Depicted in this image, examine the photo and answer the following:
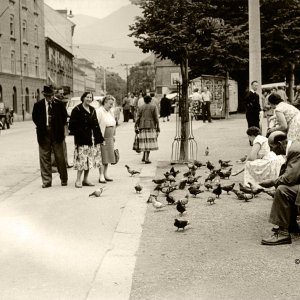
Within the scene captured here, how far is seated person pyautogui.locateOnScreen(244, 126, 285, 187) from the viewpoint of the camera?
10.4 m

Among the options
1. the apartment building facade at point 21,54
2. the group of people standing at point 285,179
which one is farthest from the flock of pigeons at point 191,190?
the apartment building facade at point 21,54

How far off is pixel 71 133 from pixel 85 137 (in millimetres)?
272

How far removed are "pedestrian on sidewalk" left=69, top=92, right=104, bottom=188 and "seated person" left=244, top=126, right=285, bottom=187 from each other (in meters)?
2.82

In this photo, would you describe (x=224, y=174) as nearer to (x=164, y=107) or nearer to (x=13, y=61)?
(x=164, y=107)

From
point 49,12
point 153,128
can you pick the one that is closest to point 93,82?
point 49,12

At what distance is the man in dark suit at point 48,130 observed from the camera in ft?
38.8

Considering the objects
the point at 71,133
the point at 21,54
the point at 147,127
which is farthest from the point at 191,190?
the point at 21,54

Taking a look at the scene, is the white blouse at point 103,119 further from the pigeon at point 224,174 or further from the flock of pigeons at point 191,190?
the pigeon at point 224,174

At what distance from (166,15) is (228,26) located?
25.8 meters

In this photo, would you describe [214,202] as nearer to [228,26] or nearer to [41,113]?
[41,113]

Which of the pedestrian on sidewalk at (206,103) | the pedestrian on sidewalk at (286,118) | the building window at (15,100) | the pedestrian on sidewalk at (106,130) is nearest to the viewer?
the pedestrian on sidewalk at (286,118)

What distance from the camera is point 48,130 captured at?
11.9 metres

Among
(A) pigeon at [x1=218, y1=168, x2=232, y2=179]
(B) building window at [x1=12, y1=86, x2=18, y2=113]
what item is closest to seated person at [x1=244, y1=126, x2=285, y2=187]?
(A) pigeon at [x1=218, y1=168, x2=232, y2=179]

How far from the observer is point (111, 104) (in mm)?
12547
